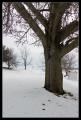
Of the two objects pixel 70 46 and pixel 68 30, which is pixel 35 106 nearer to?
pixel 70 46

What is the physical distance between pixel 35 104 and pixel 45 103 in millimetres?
366

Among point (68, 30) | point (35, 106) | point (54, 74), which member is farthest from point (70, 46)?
point (35, 106)

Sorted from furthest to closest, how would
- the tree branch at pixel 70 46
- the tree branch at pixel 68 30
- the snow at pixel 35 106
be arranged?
1. the tree branch at pixel 68 30
2. the tree branch at pixel 70 46
3. the snow at pixel 35 106

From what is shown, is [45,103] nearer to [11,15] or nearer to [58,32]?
[58,32]

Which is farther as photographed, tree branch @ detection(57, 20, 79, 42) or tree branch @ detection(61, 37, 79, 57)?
tree branch @ detection(57, 20, 79, 42)

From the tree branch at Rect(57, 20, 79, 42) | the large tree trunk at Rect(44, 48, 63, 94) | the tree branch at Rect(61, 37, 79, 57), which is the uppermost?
the tree branch at Rect(57, 20, 79, 42)

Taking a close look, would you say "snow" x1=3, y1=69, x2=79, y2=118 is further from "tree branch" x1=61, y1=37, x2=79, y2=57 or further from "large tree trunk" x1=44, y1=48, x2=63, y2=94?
"tree branch" x1=61, y1=37, x2=79, y2=57

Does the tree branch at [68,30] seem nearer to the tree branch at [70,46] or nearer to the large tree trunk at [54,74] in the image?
the tree branch at [70,46]

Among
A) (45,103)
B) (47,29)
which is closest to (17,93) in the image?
(45,103)

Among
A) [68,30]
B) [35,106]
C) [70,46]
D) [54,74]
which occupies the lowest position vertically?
[35,106]

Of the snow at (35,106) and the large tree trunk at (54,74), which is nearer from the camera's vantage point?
the snow at (35,106)

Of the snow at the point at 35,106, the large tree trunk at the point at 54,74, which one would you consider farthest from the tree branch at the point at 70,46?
the snow at the point at 35,106

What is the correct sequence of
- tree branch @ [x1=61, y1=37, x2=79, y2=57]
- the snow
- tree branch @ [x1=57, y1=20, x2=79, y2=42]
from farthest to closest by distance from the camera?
tree branch @ [x1=57, y1=20, x2=79, y2=42] < tree branch @ [x1=61, y1=37, x2=79, y2=57] < the snow

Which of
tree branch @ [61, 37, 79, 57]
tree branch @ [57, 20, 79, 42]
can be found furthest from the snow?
tree branch @ [57, 20, 79, 42]
